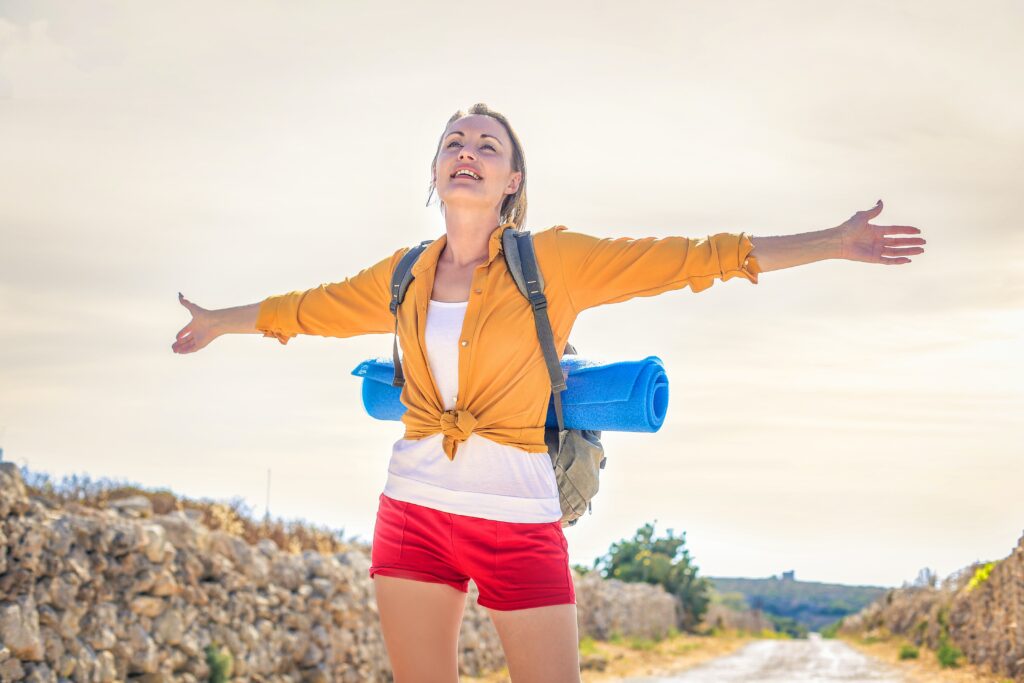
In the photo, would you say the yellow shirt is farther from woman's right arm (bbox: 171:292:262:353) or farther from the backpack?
woman's right arm (bbox: 171:292:262:353)

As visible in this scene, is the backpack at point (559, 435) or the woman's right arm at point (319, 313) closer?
the backpack at point (559, 435)

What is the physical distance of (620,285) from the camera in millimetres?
2973

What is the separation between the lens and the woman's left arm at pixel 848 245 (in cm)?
281

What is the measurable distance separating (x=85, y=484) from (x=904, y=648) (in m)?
17.5

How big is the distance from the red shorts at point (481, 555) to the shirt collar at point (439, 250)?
746 mm

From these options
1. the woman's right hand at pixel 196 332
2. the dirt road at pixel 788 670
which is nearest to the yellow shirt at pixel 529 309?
the woman's right hand at pixel 196 332

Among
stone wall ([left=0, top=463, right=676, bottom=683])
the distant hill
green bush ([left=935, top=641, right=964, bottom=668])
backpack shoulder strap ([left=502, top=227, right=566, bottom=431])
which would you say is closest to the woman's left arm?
backpack shoulder strap ([left=502, top=227, right=566, bottom=431])

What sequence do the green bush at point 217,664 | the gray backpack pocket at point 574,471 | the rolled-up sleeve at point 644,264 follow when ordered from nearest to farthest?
1. the rolled-up sleeve at point 644,264
2. the gray backpack pocket at point 574,471
3. the green bush at point 217,664

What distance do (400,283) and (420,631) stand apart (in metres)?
1.07

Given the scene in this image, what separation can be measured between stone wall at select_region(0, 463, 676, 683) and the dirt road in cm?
491

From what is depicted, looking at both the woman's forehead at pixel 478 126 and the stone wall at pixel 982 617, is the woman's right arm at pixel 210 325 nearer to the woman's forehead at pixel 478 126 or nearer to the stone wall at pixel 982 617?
the woman's forehead at pixel 478 126

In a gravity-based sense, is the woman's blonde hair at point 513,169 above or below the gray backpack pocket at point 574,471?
above

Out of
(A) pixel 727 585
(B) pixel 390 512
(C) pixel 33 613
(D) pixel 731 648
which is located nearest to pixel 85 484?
(C) pixel 33 613

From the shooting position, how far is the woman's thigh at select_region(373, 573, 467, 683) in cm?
289
